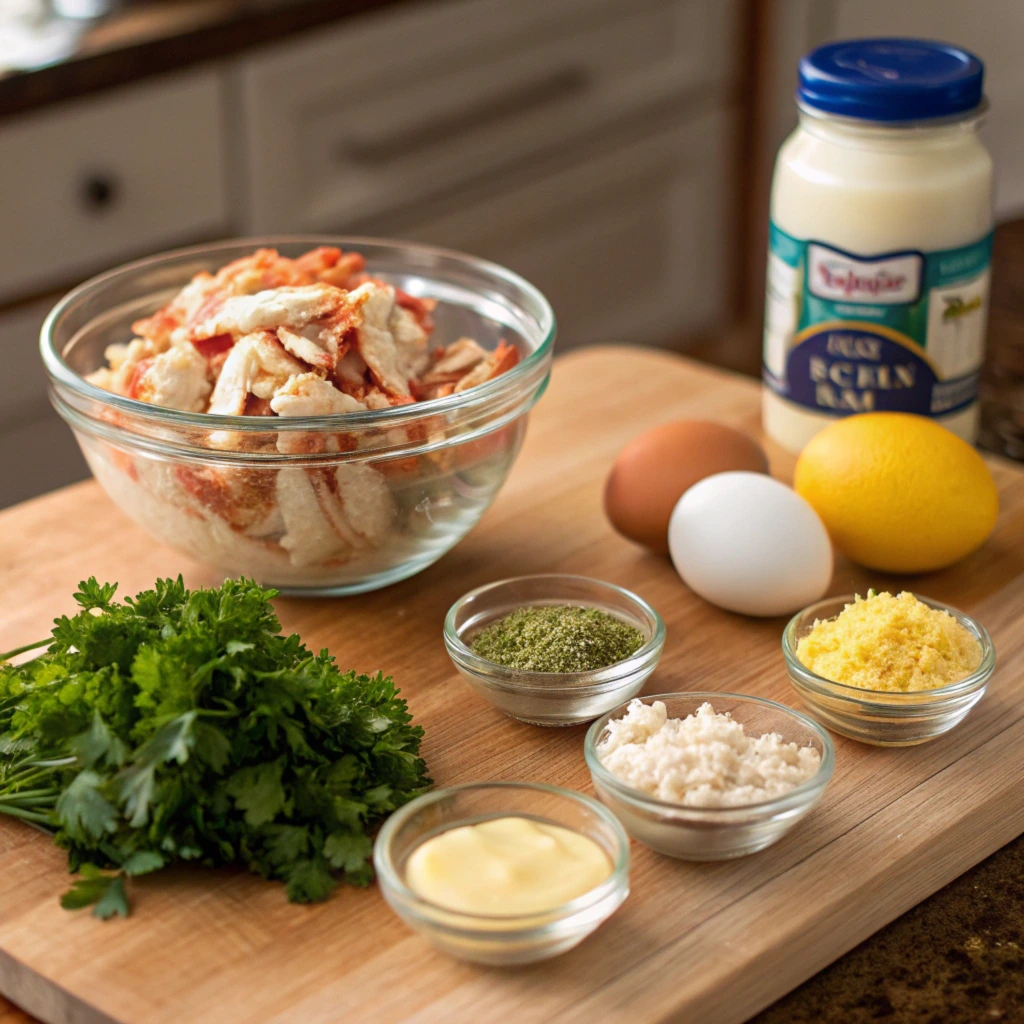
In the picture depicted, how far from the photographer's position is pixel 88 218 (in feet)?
7.96

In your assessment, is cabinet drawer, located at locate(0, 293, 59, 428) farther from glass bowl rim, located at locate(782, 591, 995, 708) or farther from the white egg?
glass bowl rim, located at locate(782, 591, 995, 708)

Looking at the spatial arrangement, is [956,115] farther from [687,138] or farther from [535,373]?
[687,138]

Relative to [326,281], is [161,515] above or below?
below

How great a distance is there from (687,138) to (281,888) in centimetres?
264

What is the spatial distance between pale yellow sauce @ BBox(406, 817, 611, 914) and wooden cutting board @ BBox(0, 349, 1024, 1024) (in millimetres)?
55

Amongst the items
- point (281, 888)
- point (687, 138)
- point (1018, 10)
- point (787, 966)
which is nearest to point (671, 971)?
point (787, 966)

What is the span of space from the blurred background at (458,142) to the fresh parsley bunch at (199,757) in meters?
1.09

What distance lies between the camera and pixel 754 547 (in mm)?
1378

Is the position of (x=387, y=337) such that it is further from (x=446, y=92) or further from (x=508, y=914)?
(x=446, y=92)

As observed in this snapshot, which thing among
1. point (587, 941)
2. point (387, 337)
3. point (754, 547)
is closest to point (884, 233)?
point (754, 547)

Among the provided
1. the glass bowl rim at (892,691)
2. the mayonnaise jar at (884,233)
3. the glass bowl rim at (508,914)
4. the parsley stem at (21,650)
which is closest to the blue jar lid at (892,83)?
the mayonnaise jar at (884,233)

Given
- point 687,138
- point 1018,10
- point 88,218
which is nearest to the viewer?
point 88,218

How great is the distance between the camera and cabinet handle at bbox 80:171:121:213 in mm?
2398

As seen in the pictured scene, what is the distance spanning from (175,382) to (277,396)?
0.12 m
